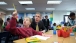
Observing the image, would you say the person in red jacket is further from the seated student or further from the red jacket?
the seated student

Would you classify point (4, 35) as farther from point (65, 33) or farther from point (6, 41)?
point (65, 33)

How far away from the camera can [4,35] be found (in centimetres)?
149

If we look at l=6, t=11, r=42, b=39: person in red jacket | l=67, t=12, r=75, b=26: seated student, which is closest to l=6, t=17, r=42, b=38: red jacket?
l=6, t=11, r=42, b=39: person in red jacket

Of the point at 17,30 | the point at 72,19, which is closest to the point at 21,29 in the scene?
the point at 17,30

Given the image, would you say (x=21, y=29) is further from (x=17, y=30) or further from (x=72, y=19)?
(x=72, y=19)

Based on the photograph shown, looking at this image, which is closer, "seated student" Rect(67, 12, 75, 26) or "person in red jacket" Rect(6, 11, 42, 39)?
"person in red jacket" Rect(6, 11, 42, 39)

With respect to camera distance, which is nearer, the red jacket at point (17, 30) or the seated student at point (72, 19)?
the red jacket at point (17, 30)

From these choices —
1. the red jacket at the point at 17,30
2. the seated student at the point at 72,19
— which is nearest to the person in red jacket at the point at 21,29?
the red jacket at the point at 17,30

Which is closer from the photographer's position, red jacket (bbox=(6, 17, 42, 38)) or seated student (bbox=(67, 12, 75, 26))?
red jacket (bbox=(6, 17, 42, 38))

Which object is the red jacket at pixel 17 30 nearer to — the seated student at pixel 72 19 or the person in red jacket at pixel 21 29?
the person in red jacket at pixel 21 29

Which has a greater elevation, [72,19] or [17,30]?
[72,19]

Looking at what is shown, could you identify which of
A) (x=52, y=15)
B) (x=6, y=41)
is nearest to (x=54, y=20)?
(x=52, y=15)

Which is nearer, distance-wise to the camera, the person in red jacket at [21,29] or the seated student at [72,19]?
the person in red jacket at [21,29]

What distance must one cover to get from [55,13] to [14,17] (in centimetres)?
1074
